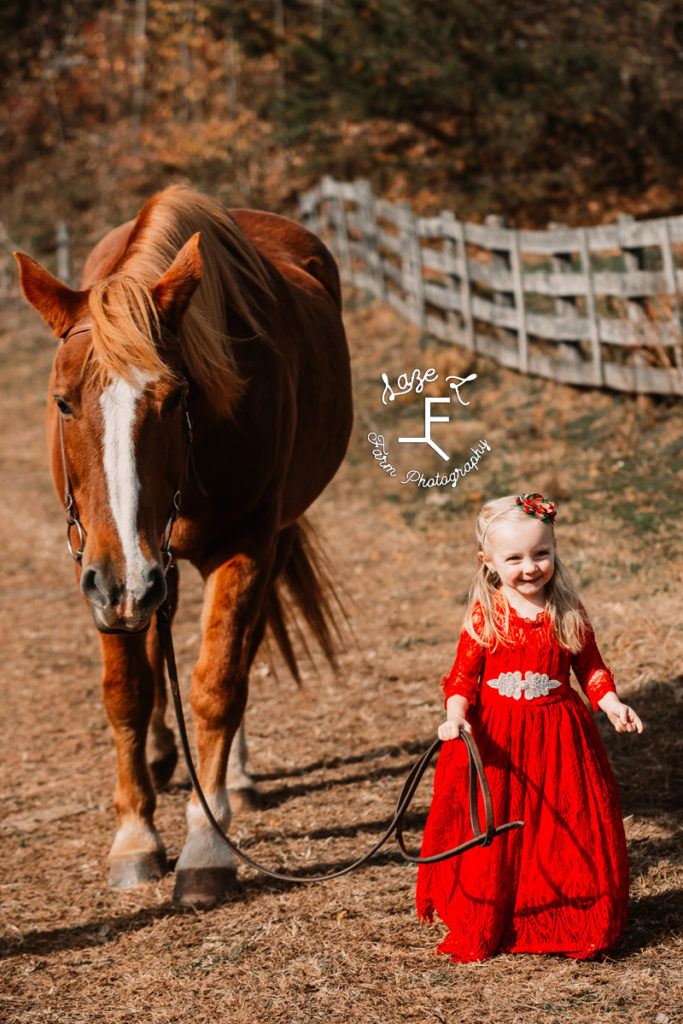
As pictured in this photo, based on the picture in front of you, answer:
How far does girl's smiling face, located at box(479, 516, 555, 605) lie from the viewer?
2660 millimetres

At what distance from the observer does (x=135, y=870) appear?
11.3 ft

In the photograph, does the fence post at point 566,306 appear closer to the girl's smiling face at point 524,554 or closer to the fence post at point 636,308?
the fence post at point 636,308

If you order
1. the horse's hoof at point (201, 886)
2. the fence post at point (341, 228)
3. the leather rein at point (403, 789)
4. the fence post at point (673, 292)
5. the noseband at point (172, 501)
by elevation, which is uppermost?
the fence post at point (341, 228)

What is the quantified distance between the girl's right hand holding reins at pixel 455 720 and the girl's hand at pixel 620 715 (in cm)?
35


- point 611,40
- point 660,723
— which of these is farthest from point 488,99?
point 660,723

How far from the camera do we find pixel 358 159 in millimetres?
18281

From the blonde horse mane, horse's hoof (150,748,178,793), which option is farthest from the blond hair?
horse's hoof (150,748,178,793)

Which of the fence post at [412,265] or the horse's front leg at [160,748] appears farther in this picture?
the fence post at [412,265]

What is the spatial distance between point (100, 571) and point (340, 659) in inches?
127

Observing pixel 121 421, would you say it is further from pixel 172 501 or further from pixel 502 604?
pixel 502 604

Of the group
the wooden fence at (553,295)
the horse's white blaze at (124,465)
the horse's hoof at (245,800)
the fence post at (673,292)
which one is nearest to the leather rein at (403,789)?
the horse's white blaze at (124,465)

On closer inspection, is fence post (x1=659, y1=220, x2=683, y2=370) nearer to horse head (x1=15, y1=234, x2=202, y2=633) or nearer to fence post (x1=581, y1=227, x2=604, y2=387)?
fence post (x1=581, y1=227, x2=604, y2=387)

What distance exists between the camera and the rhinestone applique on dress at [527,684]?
108 inches

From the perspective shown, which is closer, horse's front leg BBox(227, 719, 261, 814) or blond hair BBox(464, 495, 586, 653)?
blond hair BBox(464, 495, 586, 653)
